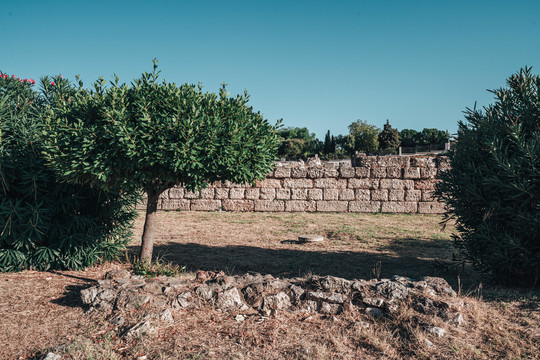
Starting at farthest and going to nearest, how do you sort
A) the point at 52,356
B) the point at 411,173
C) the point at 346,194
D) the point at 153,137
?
the point at 346,194, the point at 411,173, the point at 153,137, the point at 52,356

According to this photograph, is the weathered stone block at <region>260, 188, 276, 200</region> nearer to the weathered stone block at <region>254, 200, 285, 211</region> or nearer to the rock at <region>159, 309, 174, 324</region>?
the weathered stone block at <region>254, 200, 285, 211</region>

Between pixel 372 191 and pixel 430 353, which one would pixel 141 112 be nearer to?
pixel 430 353

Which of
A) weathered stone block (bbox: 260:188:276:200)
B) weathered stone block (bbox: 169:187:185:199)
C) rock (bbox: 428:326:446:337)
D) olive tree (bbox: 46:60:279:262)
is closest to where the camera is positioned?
rock (bbox: 428:326:446:337)

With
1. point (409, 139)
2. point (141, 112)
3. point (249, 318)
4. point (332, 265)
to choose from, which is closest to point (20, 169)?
point (141, 112)

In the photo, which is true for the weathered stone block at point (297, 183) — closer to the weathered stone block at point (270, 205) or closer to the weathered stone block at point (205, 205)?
the weathered stone block at point (270, 205)

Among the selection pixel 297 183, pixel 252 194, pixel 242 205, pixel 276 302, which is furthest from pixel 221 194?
pixel 276 302

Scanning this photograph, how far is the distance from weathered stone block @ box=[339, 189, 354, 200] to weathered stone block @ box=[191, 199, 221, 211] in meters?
4.37

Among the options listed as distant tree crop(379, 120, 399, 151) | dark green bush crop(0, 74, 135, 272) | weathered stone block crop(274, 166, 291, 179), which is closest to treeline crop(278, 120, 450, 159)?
distant tree crop(379, 120, 399, 151)

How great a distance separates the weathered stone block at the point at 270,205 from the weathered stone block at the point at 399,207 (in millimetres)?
3552

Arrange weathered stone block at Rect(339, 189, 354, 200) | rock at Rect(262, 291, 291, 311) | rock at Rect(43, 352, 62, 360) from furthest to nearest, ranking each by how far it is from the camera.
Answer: weathered stone block at Rect(339, 189, 354, 200) → rock at Rect(262, 291, 291, 311) → rock at Rect(43, 352, 62, 360)

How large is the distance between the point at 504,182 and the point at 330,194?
8.49 meters

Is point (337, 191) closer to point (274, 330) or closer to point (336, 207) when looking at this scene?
point (336, 207)

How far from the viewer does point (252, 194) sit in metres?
13.2

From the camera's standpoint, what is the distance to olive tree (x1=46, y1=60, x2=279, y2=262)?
4492 millimetres
